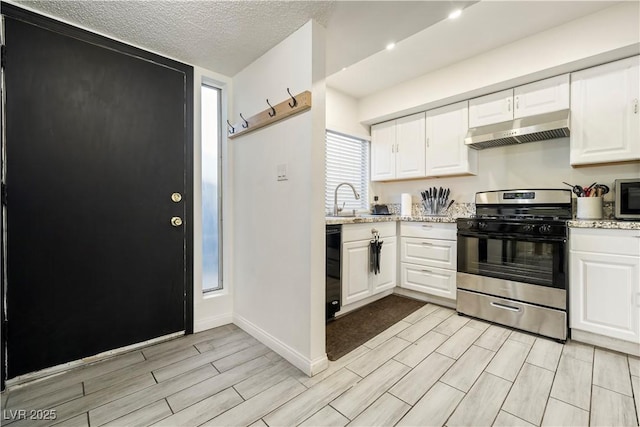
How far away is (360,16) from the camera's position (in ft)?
5.54

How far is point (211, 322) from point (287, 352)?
0.85 meters

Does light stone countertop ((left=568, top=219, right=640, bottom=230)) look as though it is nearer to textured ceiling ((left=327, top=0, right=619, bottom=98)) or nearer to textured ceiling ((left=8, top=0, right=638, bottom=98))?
textured ceiling ((left=327, top=0, right=619, bottom=98))

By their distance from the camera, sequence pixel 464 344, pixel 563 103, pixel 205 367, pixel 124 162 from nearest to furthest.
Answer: pixel 205 367
pixel 124 162
pixel 464 344
pixel 563 103

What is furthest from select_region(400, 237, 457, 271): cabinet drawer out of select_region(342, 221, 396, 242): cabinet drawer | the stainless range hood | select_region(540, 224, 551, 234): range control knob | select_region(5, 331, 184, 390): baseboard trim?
select_region(5, 331, 184, 390): baseboard trim

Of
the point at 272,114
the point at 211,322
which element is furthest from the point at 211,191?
the point at 211,322

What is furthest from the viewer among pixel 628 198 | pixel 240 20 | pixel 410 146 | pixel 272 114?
pixel 410 146

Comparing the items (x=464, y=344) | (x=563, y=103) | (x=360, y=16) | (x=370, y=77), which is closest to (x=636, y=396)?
(x=464, y=344)

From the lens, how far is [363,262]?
107 inches

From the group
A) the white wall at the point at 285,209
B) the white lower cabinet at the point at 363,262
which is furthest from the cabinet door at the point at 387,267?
the white wall at the point at 285,209

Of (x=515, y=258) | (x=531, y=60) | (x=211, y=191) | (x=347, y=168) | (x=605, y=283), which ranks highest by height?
(x=531, y=60)

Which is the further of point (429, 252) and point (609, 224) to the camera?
point (429, 252)

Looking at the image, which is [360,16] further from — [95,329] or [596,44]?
[95,329]

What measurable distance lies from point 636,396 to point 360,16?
260cm

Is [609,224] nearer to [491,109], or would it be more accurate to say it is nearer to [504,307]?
[504,307]
